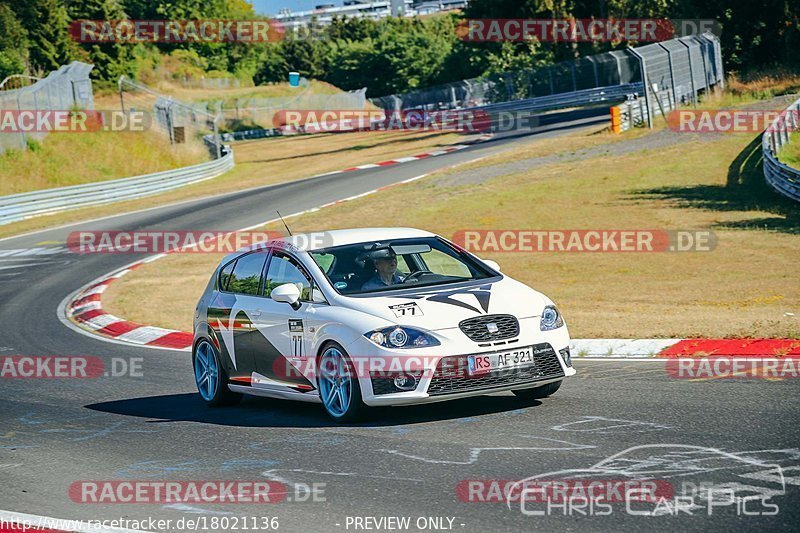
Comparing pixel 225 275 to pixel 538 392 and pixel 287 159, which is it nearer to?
pixel 538 392

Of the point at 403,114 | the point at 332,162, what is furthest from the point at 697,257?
the point at 403,114

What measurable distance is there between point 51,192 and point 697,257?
2417cm

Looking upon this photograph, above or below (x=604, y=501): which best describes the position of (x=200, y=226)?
below

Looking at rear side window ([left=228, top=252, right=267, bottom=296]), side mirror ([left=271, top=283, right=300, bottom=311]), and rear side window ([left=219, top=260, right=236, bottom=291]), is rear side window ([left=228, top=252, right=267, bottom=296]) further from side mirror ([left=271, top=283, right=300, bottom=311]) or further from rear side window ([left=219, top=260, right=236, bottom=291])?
side mirror ([left=271, top=283, right=300, bottom=311])

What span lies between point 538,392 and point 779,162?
2030 cm

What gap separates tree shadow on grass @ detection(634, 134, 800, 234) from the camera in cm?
2358

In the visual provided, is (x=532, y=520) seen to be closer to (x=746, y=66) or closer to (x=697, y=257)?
(x=697, y=257)

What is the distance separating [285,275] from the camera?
9.73 m

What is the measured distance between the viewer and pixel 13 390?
12.2 metres

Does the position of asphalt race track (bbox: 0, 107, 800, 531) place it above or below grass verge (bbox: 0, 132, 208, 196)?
above

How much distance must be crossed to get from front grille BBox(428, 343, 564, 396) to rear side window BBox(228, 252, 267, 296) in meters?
2.51
